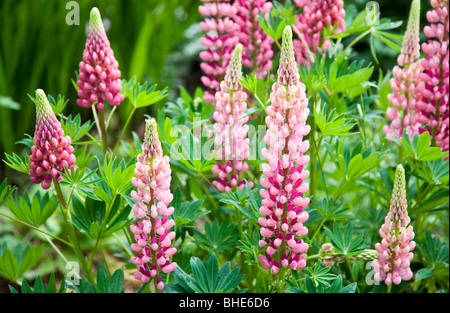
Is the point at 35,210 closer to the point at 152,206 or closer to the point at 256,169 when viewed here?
the point at 152,206

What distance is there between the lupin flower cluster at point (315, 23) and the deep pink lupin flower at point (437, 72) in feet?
0.84

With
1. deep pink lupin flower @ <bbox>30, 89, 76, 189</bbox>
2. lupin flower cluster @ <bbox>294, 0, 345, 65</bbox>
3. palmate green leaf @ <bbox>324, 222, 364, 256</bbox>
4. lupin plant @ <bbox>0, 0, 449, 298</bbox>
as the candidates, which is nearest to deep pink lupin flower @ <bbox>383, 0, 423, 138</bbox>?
lupin plant @ <bbox>0, 0, 449, 298</bbox>

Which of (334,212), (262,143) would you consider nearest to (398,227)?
(334,212)

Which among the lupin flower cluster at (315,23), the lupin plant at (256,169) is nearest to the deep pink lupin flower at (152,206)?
the lupin plant at (256,169)

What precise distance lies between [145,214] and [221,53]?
0.69 metres

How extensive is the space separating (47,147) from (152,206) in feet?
0.90

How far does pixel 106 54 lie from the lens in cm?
130

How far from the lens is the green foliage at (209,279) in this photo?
1.17m

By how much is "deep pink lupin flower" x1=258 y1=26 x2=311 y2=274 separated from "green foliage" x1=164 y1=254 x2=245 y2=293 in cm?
10

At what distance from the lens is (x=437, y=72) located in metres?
1.45

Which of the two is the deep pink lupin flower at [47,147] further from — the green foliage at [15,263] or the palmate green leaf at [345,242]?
the palmate green leaf at [345,242]

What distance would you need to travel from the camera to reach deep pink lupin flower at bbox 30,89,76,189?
44.2 inches

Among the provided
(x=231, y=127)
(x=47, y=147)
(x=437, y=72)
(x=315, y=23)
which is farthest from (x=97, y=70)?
(x=437, y=72)
